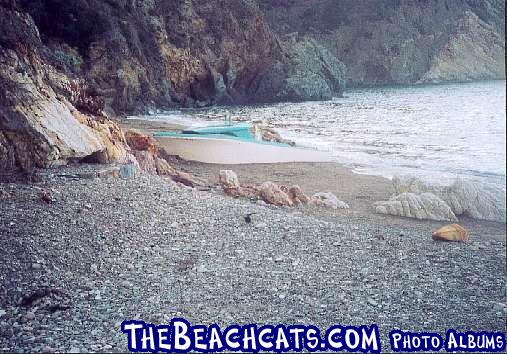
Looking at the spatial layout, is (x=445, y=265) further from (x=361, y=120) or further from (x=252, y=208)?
(x=361, y=120)

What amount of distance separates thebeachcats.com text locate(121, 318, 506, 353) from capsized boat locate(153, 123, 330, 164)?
226 centimetres

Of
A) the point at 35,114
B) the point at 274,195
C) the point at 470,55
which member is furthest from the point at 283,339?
the point at 470,55

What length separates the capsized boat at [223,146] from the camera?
4.71 m

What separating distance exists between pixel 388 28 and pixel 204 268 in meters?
3.53

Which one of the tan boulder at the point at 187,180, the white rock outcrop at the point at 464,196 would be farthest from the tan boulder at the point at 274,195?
the white rock outcrop at the point at 464,196

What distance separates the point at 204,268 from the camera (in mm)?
3248

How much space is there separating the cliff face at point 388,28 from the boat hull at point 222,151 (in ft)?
4.00

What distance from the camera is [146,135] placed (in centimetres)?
467

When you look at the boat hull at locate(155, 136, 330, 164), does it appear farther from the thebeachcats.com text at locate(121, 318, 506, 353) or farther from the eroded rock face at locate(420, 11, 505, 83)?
the eroded rock face at locate(420, 11, 505, 83)

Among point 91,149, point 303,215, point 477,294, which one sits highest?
point 91,149

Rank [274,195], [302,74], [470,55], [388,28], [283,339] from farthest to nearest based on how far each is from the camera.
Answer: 1. [470,55]
2. [302,74]
3. [388,28]
4. [274,195]
5. [283,339]

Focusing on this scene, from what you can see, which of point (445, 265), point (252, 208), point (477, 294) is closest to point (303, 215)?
point (252, 208)

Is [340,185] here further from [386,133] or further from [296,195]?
[386,133]

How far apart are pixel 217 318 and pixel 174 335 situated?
0.87ft
